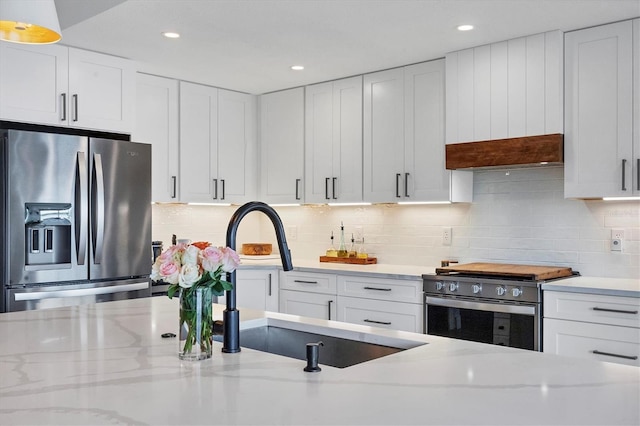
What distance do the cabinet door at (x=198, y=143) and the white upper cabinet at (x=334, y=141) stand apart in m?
0.77

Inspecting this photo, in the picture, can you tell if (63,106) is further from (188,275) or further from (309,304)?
(188,275)

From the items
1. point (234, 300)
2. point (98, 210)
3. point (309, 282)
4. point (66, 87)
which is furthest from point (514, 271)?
point (66, 87)

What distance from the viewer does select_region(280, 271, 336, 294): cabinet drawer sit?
4.34m

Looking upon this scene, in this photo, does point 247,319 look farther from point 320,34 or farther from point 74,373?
point 320,34

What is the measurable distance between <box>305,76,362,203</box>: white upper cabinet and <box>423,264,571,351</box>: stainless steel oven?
3.84 ft

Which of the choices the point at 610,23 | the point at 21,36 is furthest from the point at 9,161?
the point at 610,23

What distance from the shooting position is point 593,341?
313cm

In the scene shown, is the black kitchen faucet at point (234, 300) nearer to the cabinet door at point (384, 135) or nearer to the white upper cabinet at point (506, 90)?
the white upper cabinet at point (506, 90)

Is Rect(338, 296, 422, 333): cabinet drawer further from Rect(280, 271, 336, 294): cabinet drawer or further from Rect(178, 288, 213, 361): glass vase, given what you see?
Rect(178, 288, 213, 361): glass vase

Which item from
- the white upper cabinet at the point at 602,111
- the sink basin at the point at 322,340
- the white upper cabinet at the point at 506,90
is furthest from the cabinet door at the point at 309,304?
the sink basin at the point at 322,340

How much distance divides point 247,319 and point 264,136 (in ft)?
10.5

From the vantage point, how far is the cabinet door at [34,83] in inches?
141

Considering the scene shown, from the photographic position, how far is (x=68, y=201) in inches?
142

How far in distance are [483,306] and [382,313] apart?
773 mm
